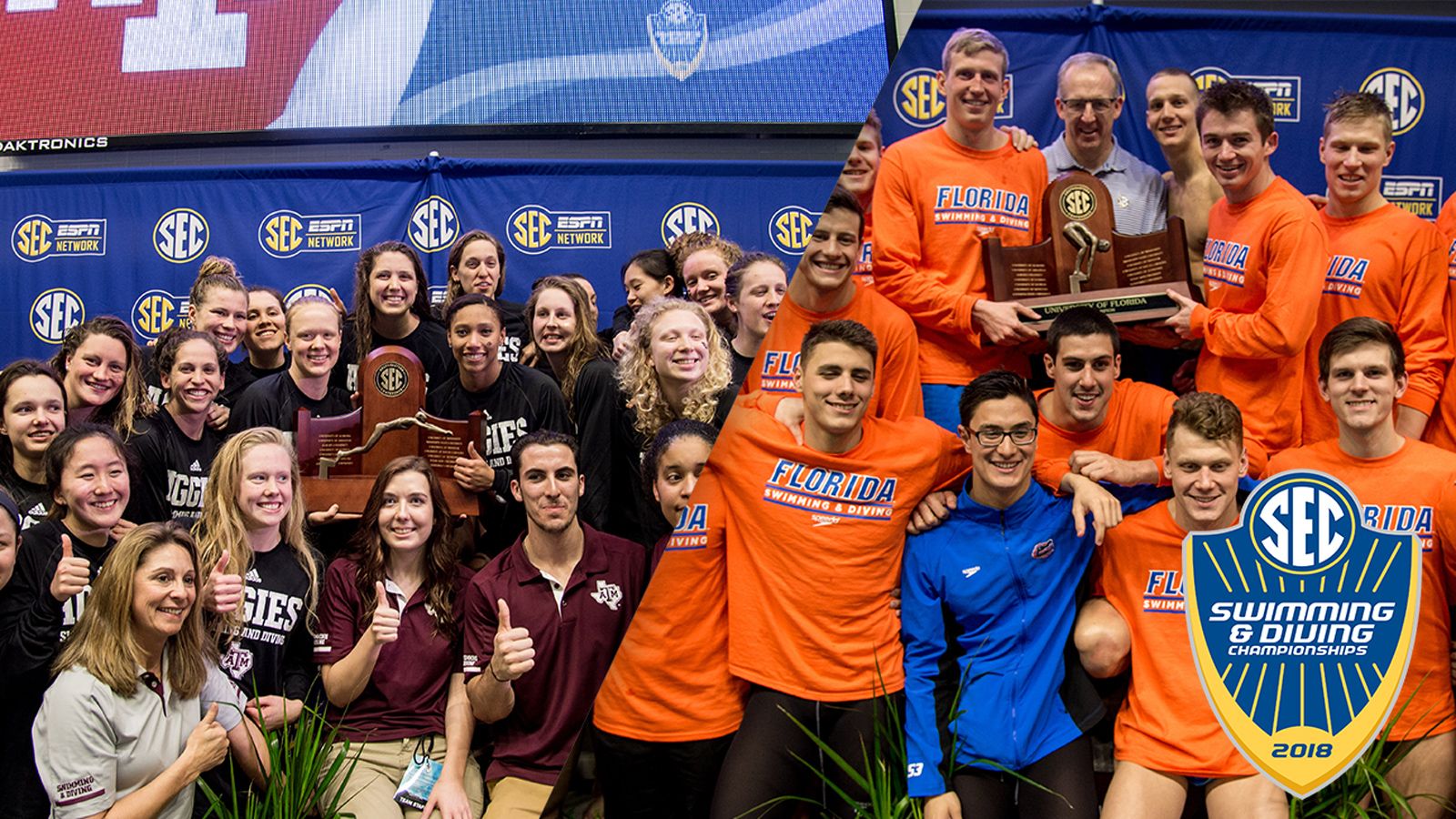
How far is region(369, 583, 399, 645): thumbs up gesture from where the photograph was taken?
134 cm

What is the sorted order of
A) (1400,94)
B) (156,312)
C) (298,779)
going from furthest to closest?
(156,312) → (298,779) → (1400,94)

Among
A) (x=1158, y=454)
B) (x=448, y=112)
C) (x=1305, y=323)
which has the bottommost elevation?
(x=1158, y=454)

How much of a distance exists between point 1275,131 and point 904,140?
355mm

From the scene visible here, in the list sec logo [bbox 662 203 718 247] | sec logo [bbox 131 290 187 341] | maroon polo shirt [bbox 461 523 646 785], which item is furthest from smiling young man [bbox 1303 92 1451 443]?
sec logo [bbox 131 290 187 341]

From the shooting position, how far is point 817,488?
1110mm

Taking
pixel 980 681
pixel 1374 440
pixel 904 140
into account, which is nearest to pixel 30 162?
pixel 904 140

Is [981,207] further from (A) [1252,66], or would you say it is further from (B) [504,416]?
(B) [504,416]

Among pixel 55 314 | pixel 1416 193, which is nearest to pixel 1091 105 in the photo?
pixel 1416 193

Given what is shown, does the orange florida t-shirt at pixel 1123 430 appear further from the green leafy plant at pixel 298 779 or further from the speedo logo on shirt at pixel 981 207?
the green leafy plant at pixel 298 779

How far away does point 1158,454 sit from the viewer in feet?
3.72

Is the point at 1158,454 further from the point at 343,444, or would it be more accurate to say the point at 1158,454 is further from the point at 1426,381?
the point at 343,444

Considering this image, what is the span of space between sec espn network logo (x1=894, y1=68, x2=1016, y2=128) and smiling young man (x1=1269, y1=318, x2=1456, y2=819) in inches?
14.4

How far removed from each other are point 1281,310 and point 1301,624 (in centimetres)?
32

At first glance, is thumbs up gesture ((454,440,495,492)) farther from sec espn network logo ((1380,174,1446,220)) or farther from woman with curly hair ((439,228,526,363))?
sec espn network logo ((1380,174,1446,220))
